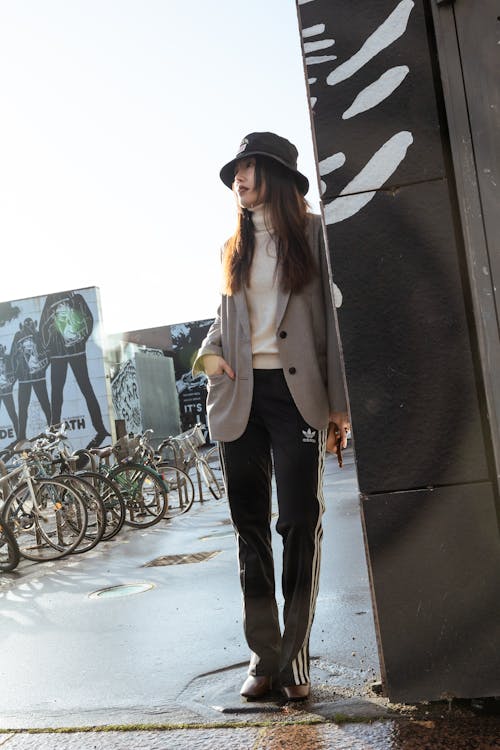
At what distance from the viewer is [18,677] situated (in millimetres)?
3918

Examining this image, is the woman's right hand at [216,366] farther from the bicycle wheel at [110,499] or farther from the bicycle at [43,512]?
the bicycle wheel at [110,499]

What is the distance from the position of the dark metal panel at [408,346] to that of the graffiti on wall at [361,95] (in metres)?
0.06

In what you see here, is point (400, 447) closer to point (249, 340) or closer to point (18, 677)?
point (249, 340)

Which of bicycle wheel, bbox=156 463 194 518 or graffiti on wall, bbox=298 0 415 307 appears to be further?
bicycle wheel, bbox=156 463 194 518

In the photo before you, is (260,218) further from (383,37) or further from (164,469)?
(164,469)

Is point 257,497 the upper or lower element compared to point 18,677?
upper

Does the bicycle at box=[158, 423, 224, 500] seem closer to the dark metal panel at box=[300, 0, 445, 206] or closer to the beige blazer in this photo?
the beige blazer

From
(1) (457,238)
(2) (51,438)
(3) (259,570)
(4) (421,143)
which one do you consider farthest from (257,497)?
(2) (51,438)

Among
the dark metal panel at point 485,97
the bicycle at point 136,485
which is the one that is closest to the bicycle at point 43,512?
the bicycle at point 136,485

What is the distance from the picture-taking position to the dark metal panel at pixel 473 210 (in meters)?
2.66

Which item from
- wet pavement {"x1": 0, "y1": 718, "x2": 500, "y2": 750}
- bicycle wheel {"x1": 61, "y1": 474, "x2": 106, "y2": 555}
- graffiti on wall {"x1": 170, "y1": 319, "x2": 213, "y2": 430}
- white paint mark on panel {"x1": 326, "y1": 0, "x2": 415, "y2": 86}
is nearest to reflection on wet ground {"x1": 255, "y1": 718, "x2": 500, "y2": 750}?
wet pavement {"x1": 0, "y1": 718, "x2": 500, "y2": 750}

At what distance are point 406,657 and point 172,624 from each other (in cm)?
226

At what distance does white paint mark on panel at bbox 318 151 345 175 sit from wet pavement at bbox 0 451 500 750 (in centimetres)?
186

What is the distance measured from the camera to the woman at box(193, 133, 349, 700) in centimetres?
316
